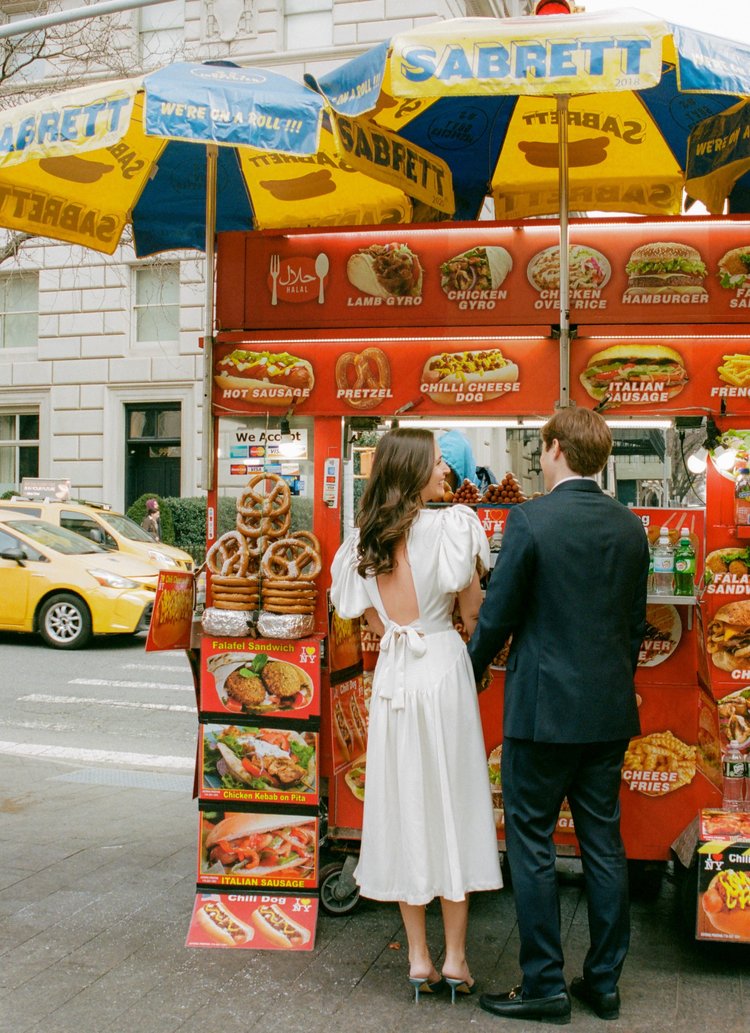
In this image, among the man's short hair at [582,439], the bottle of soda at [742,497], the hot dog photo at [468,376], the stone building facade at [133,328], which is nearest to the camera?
the man's short hair at [582,439]

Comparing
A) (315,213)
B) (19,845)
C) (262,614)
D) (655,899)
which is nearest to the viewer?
(262,614)

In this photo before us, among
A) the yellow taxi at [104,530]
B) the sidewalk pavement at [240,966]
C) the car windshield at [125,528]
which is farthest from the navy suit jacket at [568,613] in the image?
the car windshield at [125,528]

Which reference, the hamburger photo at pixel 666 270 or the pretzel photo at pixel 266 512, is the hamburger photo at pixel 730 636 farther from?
→ the pretzel photo at pixel 266 512

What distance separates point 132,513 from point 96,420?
3.08 m

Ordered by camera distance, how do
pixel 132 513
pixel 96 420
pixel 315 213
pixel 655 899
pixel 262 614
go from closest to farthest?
pixel 262 614, pixel 655 899, pixel 315 213, pixel 132 513, pixel 96 420

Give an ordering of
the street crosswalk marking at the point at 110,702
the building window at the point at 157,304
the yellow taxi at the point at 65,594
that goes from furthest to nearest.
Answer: the building window at the point at 157,304 < the yellow taxi at the point at 65,594 < the street crosswalk marking at the point at 110,702

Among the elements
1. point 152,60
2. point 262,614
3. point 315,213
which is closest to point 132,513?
point 152,60

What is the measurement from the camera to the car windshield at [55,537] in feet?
42.9

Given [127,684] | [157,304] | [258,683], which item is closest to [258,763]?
[258,683]

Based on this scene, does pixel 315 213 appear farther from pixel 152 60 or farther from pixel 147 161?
pixel 152 60

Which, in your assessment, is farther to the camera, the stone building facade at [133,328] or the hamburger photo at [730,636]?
the stone building facade at [133,328]

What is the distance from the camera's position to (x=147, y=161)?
5.35m

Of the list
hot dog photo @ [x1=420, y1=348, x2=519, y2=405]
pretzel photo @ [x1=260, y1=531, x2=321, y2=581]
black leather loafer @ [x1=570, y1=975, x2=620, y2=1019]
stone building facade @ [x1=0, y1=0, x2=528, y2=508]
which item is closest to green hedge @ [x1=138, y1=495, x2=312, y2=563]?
stone building facade @ [x1=0, y1=0, x2=528, y2=508]

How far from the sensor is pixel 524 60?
3.47 meters
